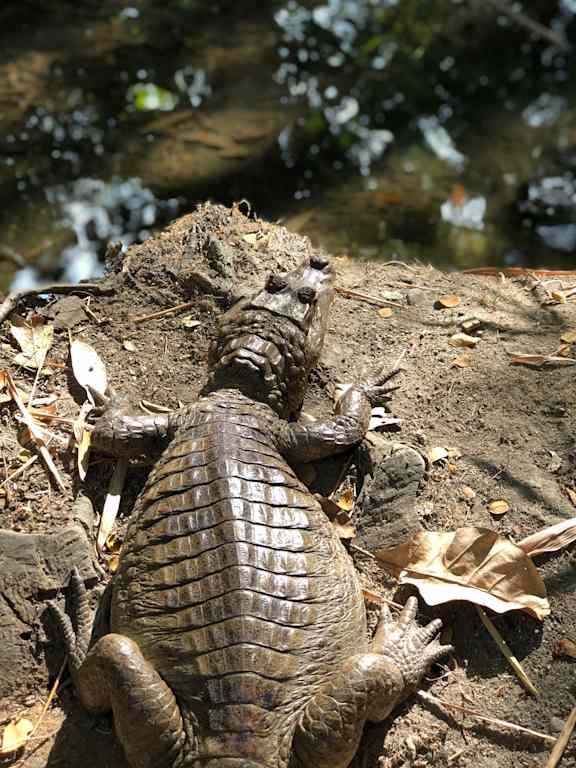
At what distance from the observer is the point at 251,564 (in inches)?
116

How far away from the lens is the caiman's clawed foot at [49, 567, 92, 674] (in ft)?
10.6

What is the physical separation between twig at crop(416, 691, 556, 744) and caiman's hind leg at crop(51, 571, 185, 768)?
0.94 m

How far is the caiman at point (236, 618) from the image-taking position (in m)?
2.75

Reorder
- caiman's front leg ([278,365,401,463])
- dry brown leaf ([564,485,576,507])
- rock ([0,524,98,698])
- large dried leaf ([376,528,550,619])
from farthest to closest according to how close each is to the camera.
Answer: caiman's front leg ([278,365,401,463]), dry brown leaf ([564,485,576,507]), rock ([0,524,98,698]), large dried leaf ([376,528,550,619])

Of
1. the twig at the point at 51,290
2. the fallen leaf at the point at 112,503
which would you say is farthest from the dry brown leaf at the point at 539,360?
the twig at the point at 51,290

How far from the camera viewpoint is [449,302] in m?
Result: 4.38

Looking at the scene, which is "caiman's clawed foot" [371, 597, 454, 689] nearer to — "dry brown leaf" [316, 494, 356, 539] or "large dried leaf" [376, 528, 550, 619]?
"large dried leaf" [376, 528, 550, 619]

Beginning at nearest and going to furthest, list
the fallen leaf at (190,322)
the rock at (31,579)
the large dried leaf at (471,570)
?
the large dried leaf at (471,570), the rock at (31,579), the fallen leaf at (190,322)

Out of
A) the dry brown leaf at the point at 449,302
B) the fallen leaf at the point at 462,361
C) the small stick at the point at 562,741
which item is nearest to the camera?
the small stick at the point at 562,741

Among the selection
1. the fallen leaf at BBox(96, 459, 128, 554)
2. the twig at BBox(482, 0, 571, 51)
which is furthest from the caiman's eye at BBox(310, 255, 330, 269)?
the twig at BBox(482, 0, 571, 51)

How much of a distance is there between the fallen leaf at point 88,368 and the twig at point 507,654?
80.9 inches

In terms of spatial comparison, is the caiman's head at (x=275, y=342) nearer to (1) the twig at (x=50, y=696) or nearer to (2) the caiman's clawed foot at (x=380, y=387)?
(2) the caiman's clawed foot at (x=380, y=387)

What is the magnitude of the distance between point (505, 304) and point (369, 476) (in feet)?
4.51

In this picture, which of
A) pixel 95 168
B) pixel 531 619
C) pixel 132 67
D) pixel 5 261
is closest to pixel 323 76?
pixel 132 67
